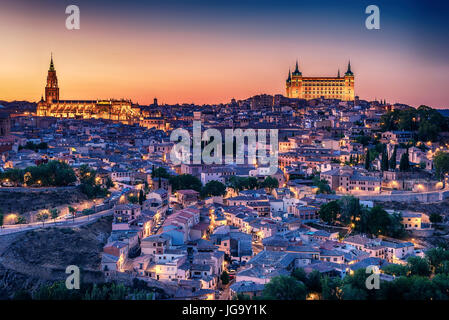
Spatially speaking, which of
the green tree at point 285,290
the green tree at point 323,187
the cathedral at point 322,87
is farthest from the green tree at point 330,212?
the cathedral at point 322,87

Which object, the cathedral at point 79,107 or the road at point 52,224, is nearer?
the road at point 52,224

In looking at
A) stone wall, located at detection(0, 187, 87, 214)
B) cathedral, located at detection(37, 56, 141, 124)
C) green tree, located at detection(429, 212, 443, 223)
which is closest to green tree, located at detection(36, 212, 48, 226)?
stone wall, located at detection(0, 187, 87, 214)

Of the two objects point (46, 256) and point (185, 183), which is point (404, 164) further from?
point (46, 256)

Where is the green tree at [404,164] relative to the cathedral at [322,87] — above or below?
below

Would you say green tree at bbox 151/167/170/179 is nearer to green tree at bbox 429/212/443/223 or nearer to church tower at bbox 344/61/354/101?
green tree at bbox 429/212/443/223

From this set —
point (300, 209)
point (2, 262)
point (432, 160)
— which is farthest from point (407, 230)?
point (2, 262)

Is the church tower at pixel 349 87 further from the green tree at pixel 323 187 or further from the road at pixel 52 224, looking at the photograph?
the road at pixel 52 224
